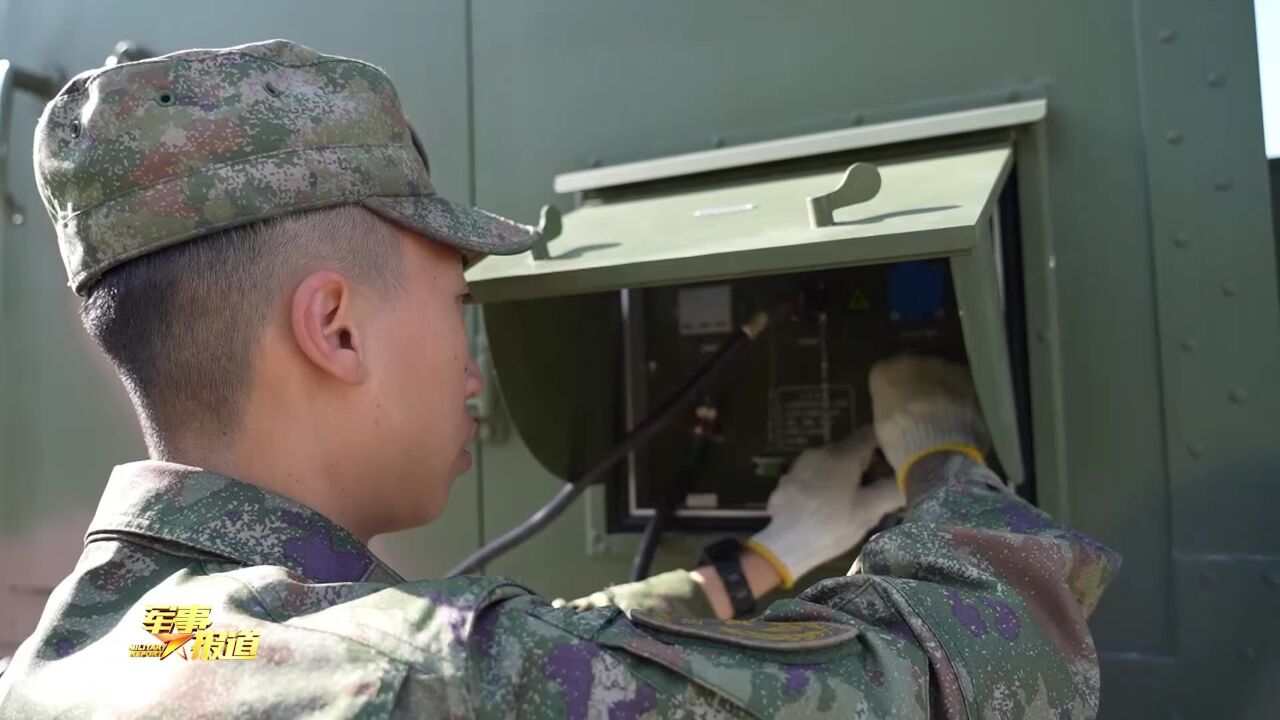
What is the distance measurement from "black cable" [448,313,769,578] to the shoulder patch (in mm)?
754

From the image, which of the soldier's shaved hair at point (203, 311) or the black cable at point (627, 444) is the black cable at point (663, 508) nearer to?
the black cable at point (627, 444)

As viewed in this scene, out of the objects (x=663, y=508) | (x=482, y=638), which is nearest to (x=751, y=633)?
(x=482, y=638)

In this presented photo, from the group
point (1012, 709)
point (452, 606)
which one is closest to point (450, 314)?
point (452, 606)

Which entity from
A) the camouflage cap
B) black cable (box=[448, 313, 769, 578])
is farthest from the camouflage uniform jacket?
black cable (box=[448, 313, 769, 578])

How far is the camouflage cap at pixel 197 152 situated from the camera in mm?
957

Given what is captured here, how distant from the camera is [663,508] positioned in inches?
69.7

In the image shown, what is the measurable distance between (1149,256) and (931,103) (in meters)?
0.39

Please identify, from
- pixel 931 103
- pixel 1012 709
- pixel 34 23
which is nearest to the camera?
pixel 1012 709

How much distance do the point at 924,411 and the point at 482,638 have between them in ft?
2.65

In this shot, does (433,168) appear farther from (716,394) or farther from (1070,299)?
(1070,299)

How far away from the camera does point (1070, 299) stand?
149 centimetres

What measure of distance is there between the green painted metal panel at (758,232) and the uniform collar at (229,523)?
0.46 meters

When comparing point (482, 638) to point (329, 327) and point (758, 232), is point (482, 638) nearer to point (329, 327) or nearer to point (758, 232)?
point (329, 327)

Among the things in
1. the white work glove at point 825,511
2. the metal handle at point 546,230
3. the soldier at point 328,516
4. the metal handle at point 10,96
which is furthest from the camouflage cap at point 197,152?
the metal handle at point 10,96
